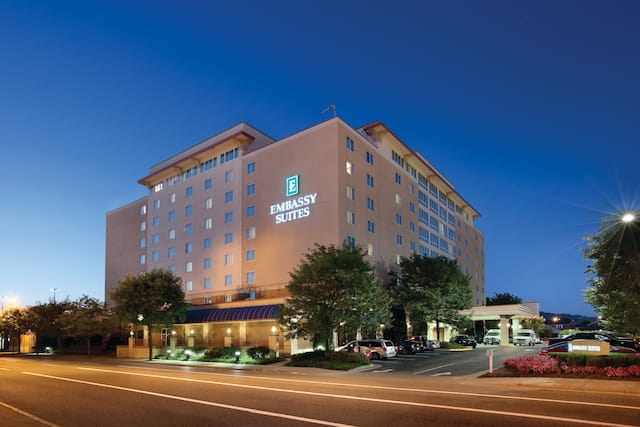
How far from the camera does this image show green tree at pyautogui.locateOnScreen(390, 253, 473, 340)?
2249 inches

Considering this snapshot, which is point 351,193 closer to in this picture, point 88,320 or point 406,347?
point 406,347

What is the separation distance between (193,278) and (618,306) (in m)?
50.8

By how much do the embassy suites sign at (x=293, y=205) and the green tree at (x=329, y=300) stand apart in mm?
17069

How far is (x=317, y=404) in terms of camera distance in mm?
15148

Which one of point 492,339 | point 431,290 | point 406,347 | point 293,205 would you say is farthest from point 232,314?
point 492,339

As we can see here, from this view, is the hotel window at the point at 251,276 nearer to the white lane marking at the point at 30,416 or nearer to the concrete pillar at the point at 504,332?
the concrete pillar at the point at 504,332

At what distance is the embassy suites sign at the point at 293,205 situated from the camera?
5522 cm

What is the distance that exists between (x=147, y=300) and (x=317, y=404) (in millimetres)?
37829

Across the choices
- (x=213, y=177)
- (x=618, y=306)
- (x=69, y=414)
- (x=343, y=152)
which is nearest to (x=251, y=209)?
(x=213, y=177)

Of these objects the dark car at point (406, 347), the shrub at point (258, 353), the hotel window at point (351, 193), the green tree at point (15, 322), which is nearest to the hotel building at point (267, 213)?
the hotel window at point (351, 193)

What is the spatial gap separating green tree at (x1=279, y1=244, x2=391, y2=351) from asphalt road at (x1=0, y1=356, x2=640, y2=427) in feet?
47.7

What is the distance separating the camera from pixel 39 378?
26.4 metres

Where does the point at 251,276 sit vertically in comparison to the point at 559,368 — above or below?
above

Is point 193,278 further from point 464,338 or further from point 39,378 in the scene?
point 39,378
